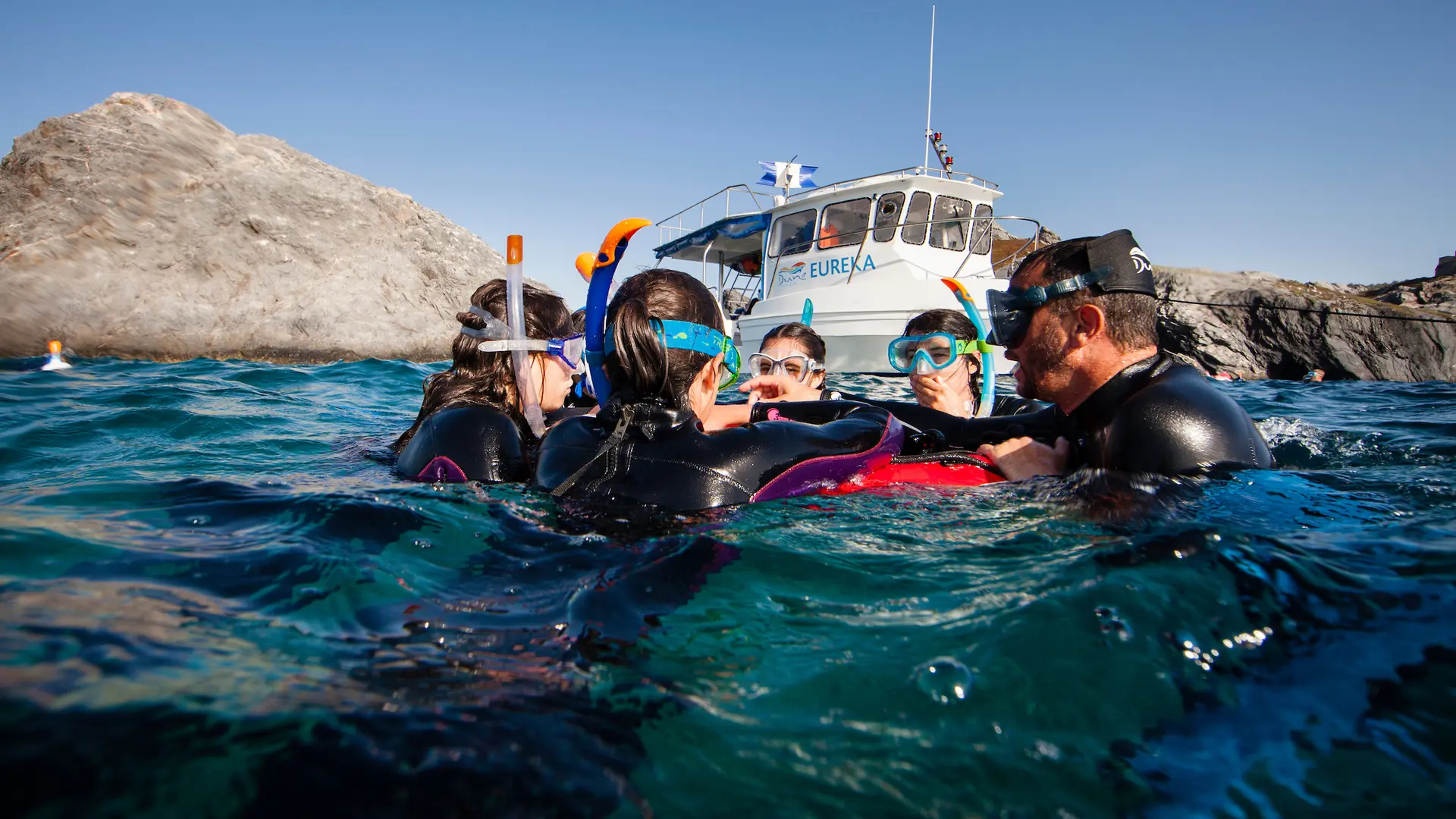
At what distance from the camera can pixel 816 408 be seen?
351 centimetres

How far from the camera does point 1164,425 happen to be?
98.0 inches

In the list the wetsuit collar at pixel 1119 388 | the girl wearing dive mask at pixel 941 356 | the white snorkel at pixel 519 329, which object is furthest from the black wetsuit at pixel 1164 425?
the white snorkel at pixel 519 329

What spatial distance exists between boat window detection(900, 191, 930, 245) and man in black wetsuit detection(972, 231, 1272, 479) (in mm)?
11936

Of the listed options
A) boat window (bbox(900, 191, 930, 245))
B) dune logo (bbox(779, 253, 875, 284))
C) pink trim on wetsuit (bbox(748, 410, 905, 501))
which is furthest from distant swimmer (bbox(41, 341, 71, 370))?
boat window (bbox(900, 191, 930, 245))

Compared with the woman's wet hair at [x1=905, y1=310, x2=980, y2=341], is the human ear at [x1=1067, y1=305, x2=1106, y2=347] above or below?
below

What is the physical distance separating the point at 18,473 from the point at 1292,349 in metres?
21.3

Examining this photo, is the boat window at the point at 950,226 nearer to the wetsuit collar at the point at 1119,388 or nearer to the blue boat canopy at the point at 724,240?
the blue boat canopy at the point at 724,240

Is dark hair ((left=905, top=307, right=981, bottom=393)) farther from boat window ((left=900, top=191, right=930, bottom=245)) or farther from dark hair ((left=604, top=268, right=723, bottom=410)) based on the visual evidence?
boat window ((left=900, top=191, right=930, bottom=245))

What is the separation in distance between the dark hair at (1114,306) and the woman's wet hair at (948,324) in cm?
177

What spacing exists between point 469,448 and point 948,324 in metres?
3.19

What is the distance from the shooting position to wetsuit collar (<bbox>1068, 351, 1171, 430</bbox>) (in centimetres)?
285

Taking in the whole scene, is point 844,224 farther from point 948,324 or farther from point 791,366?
point 948,324

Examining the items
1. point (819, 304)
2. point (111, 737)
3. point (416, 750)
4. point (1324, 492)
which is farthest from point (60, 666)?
point (819, 304)

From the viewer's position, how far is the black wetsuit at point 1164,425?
2459mm
